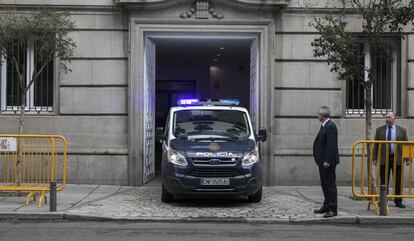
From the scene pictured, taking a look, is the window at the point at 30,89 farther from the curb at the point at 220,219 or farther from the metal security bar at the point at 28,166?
the curb at the point at 220,219

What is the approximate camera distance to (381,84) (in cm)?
1470

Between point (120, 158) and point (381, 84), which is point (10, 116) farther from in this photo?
point (381, 84)

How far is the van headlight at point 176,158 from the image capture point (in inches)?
420

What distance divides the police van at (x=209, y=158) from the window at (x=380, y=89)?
4.05 m

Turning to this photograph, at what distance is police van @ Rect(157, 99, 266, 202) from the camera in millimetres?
10602

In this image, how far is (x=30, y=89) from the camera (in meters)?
14.2

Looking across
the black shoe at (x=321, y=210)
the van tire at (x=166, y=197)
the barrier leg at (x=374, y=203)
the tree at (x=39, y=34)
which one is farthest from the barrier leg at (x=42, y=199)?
the barrier leg at (x=374, y=203)

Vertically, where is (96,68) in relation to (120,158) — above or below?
above

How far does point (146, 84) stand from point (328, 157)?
611 centimetres

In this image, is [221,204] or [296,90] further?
[296,90]

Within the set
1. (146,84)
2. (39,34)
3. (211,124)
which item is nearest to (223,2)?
(146,84)

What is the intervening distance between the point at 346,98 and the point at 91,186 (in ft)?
23.3

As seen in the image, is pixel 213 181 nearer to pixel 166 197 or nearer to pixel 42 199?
pixel 166 197

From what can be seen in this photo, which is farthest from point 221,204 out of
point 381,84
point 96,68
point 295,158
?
point 381,84
